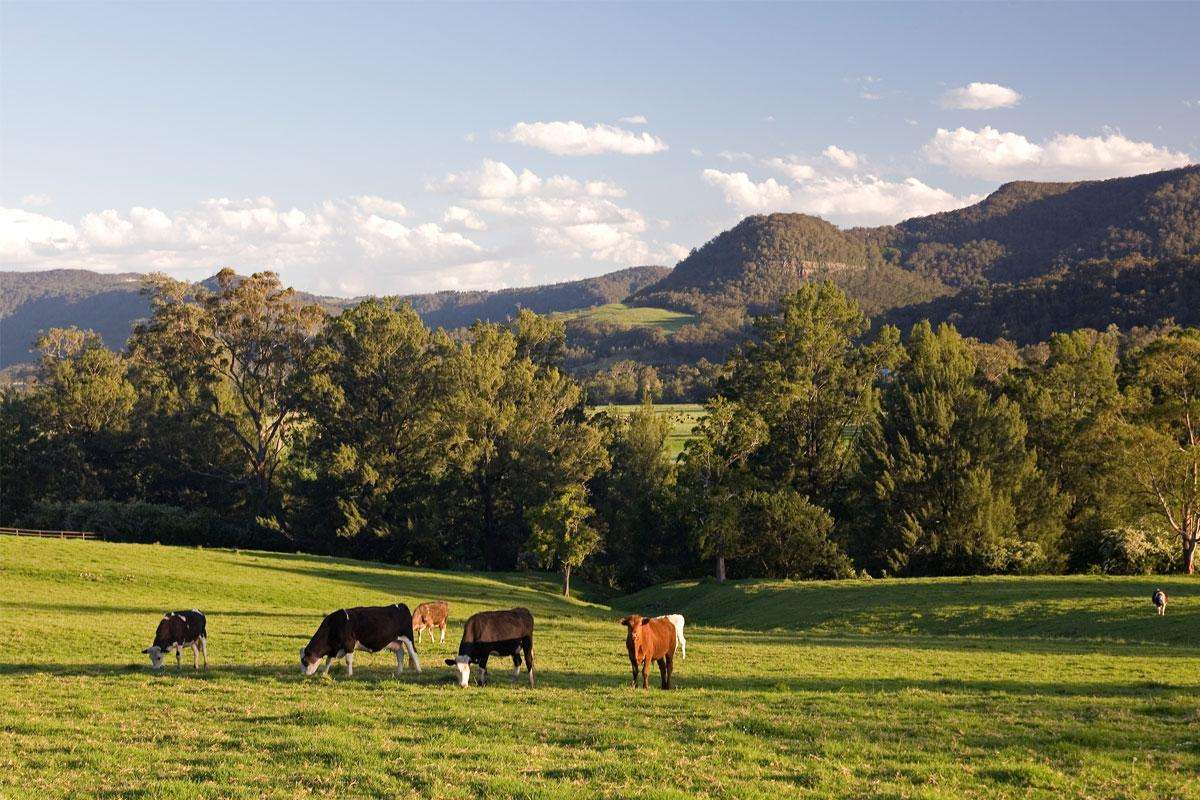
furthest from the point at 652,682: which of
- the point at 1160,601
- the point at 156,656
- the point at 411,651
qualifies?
the point at 1160,601

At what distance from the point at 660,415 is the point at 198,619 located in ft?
226

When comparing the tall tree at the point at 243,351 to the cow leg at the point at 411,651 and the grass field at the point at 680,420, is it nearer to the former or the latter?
the grass field at the point at 680,420

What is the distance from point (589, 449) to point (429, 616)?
4381 centimetres

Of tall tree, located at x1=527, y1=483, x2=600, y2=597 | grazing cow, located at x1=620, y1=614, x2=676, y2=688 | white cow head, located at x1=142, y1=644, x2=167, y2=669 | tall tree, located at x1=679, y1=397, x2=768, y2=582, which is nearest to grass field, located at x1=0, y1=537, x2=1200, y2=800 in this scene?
white cow head, located at x1=142, y1=644, x2=167, y2=669

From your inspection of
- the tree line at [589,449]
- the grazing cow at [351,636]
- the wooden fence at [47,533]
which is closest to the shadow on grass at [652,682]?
the grazing cow at [351,636]

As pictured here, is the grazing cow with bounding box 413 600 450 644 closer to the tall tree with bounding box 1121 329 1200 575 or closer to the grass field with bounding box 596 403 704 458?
the tall tree with bounding box 1121 329 1200 575

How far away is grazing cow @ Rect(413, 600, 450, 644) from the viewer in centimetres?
3238

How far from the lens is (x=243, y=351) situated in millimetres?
78875

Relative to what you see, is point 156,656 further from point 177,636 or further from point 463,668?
point 463,668

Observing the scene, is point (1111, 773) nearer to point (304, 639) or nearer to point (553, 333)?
point (304, 639)

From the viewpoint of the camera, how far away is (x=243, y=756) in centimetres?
1298

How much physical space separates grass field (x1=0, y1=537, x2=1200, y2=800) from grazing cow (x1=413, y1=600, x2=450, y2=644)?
2.77 feet

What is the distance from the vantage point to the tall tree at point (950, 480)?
206 ft

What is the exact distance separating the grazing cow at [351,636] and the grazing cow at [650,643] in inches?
202
